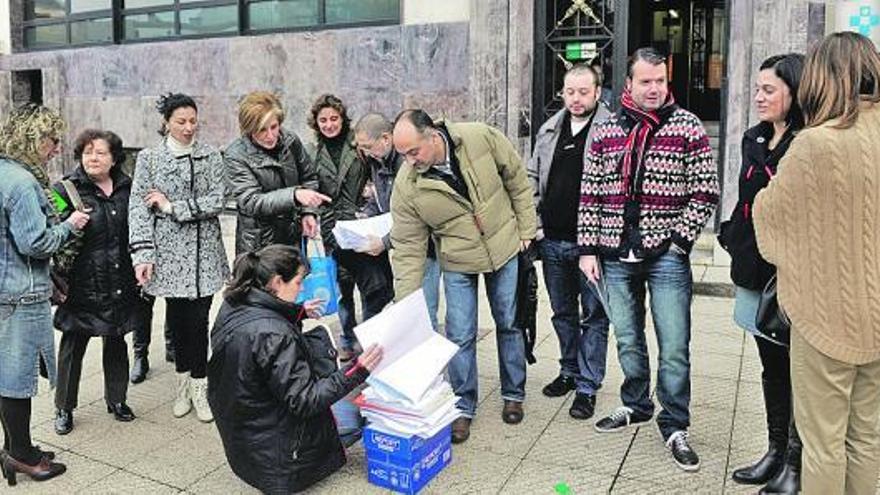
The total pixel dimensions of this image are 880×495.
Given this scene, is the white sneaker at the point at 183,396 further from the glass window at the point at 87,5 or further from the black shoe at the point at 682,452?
the glass window at the point at 87,5

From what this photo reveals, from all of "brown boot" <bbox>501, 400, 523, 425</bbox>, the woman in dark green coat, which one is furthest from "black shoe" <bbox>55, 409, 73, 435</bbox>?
"brown boot" <bbox>501, 400, 523, 425</bbox>

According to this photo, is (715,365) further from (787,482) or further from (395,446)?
(395,446)

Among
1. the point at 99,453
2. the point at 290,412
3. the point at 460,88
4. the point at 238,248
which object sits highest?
the point at 460,88

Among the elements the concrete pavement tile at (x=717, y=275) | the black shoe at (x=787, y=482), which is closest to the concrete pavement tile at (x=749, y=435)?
the black shoe at (x=787, y=482)

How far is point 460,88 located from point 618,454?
5983mm

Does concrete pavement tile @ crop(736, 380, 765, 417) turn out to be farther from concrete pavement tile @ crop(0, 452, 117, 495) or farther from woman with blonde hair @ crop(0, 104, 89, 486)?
woman with blonde hair @ crop(0, 104, 89, 486)

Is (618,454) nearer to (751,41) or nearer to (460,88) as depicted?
(751,41)

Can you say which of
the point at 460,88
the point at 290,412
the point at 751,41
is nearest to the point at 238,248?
the point at 290,412

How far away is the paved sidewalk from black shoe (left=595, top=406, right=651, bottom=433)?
5 centimetres

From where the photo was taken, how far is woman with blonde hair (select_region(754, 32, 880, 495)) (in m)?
2.67

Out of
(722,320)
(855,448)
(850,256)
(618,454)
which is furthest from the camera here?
(722,320)

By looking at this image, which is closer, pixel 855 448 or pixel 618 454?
pixel 855 448

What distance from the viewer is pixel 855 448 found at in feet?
9.57

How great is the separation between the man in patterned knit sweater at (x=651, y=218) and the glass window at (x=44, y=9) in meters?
12.2
